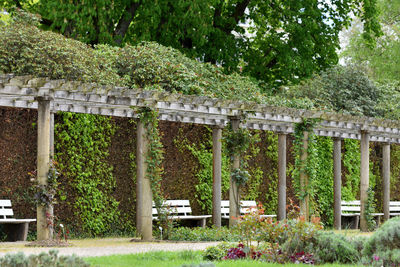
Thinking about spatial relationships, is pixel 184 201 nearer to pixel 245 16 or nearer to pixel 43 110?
pixel 43 110

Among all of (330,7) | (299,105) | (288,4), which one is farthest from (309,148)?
(330,7)

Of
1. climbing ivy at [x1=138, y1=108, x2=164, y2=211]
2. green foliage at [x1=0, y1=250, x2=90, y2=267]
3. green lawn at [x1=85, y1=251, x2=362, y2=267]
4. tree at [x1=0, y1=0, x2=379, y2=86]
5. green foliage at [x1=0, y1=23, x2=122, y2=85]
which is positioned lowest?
green lawn at [x1=85, y1=251, x2=362, y2=267]

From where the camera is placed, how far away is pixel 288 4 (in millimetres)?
24328

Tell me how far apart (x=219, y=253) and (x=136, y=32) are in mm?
13999

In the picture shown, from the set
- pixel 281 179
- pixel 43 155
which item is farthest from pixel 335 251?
pixel 281 179

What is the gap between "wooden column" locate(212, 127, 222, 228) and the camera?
51.2ft

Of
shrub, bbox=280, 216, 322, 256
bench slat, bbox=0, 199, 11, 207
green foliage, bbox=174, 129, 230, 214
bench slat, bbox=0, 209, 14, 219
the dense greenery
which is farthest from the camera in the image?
green foliage, bbox=174, 129, 230, 214

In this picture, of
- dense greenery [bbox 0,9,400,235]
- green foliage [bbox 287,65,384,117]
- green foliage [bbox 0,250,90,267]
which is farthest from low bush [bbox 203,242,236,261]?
green foliage [bbox 287,65,384,117]

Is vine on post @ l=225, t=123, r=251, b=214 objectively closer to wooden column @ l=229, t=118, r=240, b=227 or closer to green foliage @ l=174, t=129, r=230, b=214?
wooden column @ l=229, t=118, r=240, b=227

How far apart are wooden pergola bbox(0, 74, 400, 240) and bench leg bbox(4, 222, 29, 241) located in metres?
1.25

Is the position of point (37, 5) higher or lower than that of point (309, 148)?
higher

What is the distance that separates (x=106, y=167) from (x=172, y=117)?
5.68 feet

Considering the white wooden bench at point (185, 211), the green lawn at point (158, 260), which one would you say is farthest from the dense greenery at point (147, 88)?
the green lawn at point (158, 260)

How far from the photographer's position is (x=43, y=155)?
11.6m
